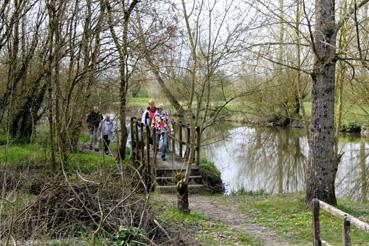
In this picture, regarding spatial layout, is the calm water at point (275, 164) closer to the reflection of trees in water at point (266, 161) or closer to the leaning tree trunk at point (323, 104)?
the reflection of trees in water at point (266, 161)

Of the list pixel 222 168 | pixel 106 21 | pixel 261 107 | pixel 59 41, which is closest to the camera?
pixel 59 41

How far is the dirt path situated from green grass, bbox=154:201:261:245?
248 millimetres

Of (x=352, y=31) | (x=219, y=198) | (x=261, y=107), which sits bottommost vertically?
(x=219, y=198)

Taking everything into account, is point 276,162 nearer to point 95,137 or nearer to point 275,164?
point 275,164

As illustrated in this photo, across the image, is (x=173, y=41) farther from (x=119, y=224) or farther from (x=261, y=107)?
(x=261, y=107)

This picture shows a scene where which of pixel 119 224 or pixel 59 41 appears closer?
pixel 119 224

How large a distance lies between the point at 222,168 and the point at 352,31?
9.14 meters

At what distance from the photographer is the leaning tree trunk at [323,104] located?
34.2 ft

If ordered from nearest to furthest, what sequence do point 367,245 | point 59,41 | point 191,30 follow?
1. point 367,245
2. point 191,30
3. point 59,41

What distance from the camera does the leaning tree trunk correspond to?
410 inches

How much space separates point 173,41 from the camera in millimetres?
13531

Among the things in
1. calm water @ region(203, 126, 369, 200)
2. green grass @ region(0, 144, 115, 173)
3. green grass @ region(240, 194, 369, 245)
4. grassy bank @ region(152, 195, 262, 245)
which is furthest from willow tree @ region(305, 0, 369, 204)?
green grass @ region(0, 144, 115, 173)

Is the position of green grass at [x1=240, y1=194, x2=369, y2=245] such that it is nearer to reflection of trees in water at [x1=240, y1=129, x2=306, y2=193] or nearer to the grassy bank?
the grassy bank

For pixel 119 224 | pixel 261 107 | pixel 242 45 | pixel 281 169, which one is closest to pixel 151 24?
pixel 242 45
